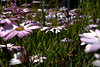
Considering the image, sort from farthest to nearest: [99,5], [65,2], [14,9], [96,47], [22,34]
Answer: [65,2], [99,5], [14,9], [22,34], [96,47]

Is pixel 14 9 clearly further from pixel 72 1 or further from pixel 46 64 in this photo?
pixel 72 1

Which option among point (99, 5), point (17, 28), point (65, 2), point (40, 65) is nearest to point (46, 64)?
point (40, 65)

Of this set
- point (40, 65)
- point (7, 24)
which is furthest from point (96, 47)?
point (40, 65)

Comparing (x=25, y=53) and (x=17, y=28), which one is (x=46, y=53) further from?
(x=25, y=53)

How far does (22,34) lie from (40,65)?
A: 318 mm

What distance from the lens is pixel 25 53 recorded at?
1.00 ft

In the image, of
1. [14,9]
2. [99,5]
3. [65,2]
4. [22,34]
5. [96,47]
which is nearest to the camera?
[96,47]

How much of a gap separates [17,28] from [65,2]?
4.11m

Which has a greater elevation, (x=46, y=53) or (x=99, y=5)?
(x=99, y=5)

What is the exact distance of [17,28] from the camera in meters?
0.51

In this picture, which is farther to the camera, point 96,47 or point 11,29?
point 11,29

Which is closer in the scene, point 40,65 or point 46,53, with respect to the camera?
point 40,65

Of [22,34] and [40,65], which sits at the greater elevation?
[22,34]

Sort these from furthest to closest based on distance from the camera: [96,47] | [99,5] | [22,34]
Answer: [99,5] < [22,34] < [96,47]
